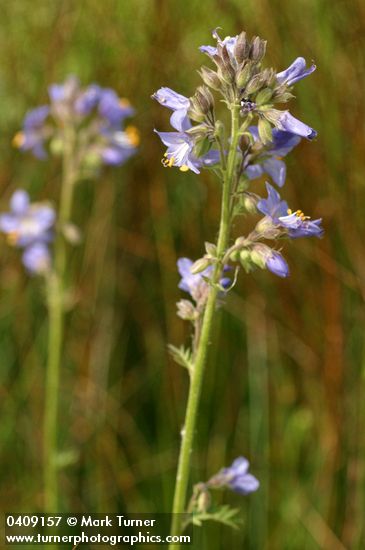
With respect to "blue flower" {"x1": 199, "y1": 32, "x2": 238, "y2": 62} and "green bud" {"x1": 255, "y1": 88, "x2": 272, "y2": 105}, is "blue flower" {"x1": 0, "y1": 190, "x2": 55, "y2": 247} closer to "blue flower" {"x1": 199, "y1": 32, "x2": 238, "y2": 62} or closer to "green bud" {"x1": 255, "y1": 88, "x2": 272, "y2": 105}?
"blue flower" {"x1": 199, "y1": 32, "x2": 238, "y2": 62}

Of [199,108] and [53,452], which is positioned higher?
[199,108]

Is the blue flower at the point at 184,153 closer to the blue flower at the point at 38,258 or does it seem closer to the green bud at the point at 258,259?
the green bud at the point at 258,259

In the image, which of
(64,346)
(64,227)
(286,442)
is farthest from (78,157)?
(286,442)

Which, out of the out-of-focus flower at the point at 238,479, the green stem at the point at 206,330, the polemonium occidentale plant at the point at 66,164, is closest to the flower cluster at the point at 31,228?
the polemonium occidentale plant at the point at 66,164

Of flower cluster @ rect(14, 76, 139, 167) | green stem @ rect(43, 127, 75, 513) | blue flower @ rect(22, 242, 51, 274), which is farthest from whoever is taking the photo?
blue flower @ rect(22, 242, 51, 274)

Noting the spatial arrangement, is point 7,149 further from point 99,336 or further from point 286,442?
point 286,442

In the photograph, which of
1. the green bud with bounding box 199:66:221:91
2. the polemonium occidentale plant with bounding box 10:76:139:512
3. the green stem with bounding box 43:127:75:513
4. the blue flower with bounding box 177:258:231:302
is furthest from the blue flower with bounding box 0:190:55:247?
the green bud with bounding box 199:66:221:91
